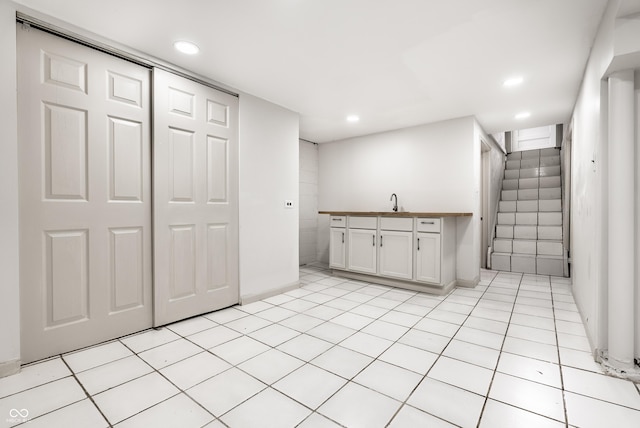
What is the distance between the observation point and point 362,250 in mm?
4266

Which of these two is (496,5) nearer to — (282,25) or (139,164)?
(282,25)

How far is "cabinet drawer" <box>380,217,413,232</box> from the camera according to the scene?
151 inches

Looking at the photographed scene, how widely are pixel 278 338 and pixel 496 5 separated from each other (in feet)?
9.45

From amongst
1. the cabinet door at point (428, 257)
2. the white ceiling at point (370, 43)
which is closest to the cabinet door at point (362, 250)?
the cabinet door at point (428, 257)

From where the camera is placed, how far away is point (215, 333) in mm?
2455

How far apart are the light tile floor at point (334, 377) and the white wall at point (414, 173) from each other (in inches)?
60.7

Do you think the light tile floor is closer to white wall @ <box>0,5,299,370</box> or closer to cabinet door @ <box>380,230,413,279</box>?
white wall @ <box>0,5,299,370</box>

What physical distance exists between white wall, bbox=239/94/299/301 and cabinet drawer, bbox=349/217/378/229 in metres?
0.97

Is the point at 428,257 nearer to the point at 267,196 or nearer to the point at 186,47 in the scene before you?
the point at 267,196

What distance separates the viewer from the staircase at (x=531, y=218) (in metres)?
4.89

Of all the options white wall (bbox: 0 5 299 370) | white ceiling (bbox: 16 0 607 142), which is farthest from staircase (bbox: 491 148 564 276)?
white wall (bbox: 0 5 299 370)

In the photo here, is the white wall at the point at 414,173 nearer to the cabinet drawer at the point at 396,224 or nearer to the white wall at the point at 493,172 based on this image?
the white wall at the point at 493,172

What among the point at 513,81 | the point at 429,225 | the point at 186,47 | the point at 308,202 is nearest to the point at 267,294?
the point at 429,225

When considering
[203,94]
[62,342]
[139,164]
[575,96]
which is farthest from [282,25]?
[575,96]
